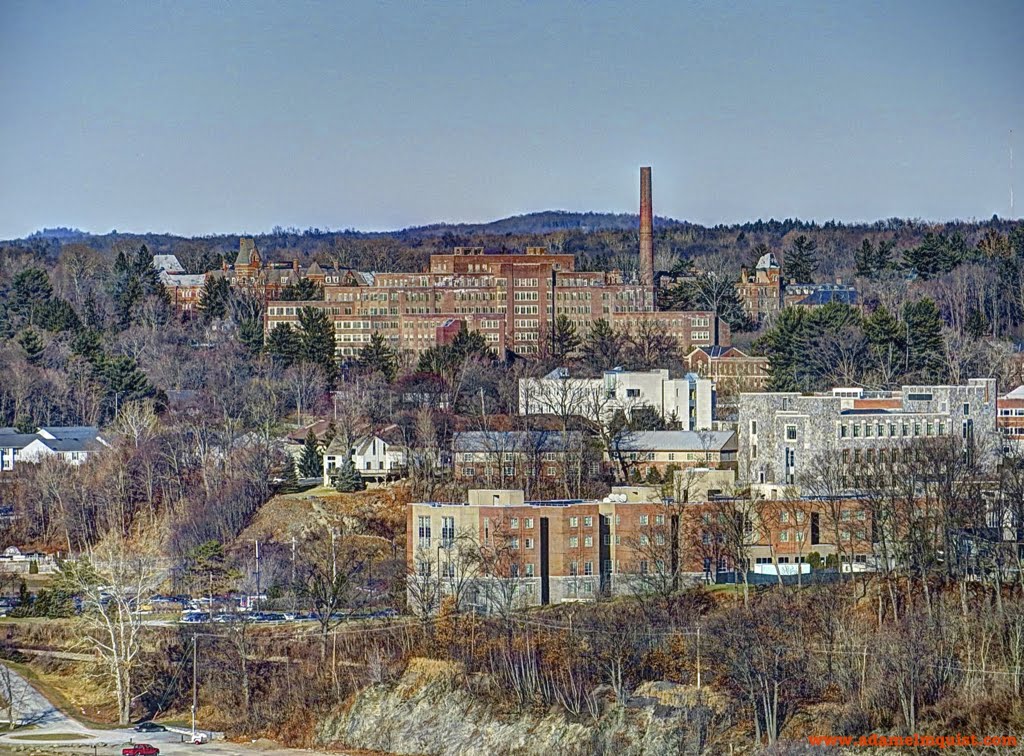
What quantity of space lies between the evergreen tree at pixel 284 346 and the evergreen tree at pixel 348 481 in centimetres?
2030

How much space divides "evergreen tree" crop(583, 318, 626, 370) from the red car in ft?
132

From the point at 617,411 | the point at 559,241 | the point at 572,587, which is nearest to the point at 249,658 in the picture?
the point at 572,587

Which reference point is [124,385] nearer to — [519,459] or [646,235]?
[519,459]

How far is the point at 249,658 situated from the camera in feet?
167

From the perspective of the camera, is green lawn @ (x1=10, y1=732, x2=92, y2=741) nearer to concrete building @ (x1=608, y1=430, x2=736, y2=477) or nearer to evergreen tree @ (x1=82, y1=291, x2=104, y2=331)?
concrete building @ (x1=608, y1=430, x2=736, y2=477)

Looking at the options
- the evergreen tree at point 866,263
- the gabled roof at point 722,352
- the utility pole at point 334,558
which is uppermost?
the evergreen tree at point 866,263

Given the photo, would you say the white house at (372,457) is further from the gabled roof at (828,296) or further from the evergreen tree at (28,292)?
the gabled roof at (828,296)

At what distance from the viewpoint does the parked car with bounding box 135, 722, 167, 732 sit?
47.0 m

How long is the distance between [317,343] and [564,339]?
40.0 ft

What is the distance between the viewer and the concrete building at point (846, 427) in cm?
6038

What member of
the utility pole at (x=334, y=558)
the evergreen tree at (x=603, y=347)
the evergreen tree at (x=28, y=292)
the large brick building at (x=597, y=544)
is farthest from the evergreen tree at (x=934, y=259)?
the large brick building at (x=597, y=544)

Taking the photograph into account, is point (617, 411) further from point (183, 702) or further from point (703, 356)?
point (183, 702)

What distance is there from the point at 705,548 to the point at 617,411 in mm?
16503

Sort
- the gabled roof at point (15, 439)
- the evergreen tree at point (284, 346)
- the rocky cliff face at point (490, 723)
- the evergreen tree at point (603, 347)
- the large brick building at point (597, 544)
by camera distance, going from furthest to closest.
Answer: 1. the evergreen tree at point (284, 346)
2. the evergreen tree at point (603, 347)
3. the gabled roof at point (15, 439)
4. the large brick building at point (597, 544)
5. the rocky cliff face at point (490, 723)
